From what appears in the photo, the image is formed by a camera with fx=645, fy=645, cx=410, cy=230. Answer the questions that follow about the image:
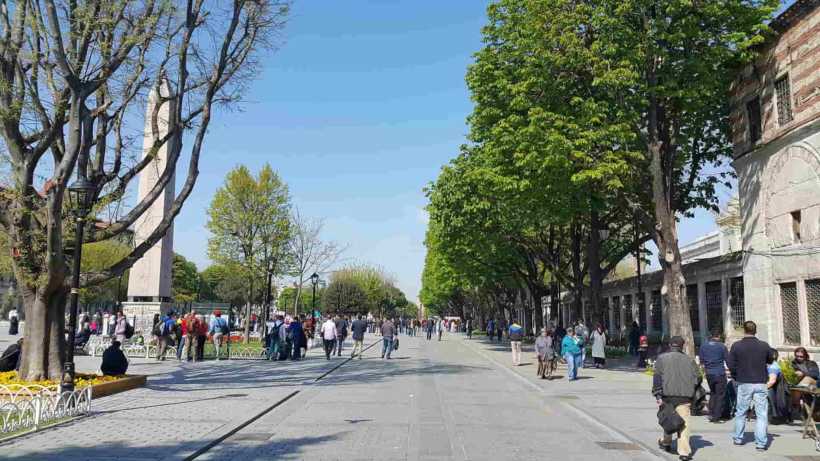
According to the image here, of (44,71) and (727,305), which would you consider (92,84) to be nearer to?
(44,71)

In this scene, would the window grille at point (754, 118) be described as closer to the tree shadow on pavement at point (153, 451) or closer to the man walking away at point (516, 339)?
the man walking away at point (516, 339)

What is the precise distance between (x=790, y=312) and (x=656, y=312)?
16.6 m

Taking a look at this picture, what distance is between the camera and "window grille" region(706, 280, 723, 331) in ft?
80.8

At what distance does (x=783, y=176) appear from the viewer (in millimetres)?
17844

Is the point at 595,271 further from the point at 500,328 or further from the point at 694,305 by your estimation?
the point at 500,328

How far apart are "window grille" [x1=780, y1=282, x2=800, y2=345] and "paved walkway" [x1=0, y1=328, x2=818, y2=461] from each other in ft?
13.5

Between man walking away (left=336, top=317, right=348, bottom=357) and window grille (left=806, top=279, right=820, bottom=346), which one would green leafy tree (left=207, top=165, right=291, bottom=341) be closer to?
man walking away (left=336, top=317, right=348, bottom=357)

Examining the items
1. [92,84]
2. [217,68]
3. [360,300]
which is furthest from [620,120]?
[360,300]

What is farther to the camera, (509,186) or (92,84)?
(509,186)

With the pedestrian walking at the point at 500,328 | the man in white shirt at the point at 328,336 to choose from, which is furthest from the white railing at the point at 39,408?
the pedestrian walking at the point at 500,328

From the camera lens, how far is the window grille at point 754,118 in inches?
755

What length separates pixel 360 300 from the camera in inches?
3359

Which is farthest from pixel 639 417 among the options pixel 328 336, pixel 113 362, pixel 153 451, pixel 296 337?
pixel 328 336

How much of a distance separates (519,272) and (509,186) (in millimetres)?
18021
